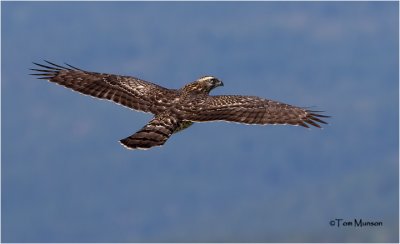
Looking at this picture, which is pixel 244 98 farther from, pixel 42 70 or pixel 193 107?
pixel 42 70

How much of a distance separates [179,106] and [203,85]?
260 cm

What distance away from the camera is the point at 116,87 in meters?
39.0

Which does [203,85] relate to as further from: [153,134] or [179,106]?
[153,134]

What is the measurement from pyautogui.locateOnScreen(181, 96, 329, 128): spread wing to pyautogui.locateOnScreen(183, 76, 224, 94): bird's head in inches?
65.6

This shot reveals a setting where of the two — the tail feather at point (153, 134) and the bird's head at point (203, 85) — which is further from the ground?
the bird's head at point (203, 85)

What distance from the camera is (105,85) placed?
129ft

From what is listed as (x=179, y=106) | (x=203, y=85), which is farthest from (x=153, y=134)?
(x=203, y=85)

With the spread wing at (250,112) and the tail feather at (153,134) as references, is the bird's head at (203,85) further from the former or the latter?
the tail feather at (153,134)

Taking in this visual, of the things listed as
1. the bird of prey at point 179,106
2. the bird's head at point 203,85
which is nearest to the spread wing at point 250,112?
the bird of prey at point 179,106

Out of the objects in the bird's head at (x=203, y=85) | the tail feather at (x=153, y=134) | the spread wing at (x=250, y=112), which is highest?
the bird's head at (x=203, y=85)

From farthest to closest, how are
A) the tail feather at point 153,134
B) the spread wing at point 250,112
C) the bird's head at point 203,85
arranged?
the bird's head at point 203,85 → the spread wing at point 250,112 → the tail feather at point 153,134

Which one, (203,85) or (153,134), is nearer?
(153,134)

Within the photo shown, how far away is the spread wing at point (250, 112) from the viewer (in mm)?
35594

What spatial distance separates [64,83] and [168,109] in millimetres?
4641
